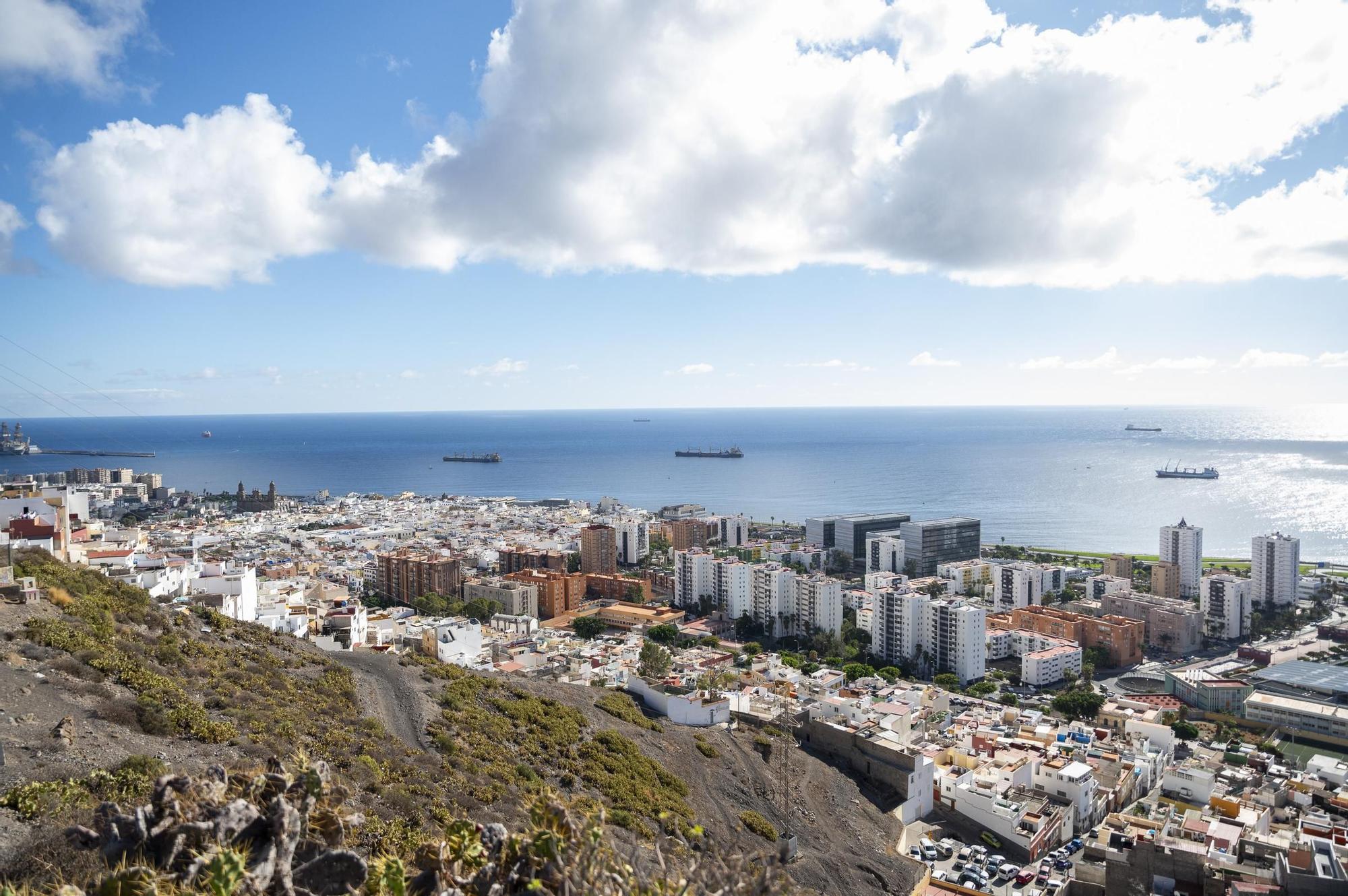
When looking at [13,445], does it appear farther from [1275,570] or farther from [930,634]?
[1275,570]

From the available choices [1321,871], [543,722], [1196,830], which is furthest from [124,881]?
[1196,830]

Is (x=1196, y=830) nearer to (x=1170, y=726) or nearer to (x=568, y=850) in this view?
(x=1170, y=726)

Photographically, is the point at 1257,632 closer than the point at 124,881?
No

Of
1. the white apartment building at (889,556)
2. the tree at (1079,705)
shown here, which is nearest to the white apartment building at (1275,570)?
the white apartment building at (889,556)

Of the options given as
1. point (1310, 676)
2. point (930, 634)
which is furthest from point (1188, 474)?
point (930, 634)

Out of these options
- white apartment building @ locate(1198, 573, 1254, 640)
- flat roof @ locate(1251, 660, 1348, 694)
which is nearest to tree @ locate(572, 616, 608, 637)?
flat roof @ locate(1251, 660, 1348, 694)

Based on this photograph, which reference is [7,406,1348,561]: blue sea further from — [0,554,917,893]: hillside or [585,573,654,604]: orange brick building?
A: [0,554,917,893]: hillside
